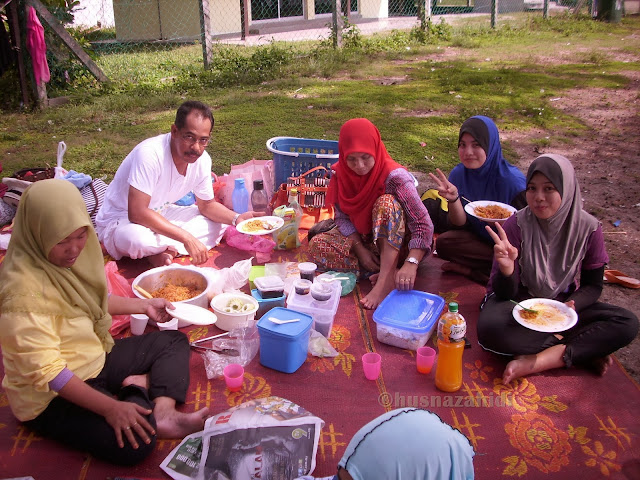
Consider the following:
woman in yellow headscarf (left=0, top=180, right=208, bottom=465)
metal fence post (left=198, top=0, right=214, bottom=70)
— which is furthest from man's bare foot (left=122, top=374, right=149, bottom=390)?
metal fence post (left=198, top=0, right=214, bottom=70)

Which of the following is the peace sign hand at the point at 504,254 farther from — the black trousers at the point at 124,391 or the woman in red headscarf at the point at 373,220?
the black trousers at the point at 124,391

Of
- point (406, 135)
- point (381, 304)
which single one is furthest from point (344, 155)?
point (406, 135)

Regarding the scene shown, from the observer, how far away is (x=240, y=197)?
15.4 ft

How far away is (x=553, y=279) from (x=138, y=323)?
7.93 ft

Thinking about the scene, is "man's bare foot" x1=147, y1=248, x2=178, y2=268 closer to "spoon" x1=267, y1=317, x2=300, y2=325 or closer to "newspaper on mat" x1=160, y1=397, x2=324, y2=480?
"spoon" x1=267, y1=317, x2=300, y2=325

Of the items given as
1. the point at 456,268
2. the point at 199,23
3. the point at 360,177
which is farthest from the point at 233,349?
the point at 199,23

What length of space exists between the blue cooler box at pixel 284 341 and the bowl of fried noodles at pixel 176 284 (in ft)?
1.95

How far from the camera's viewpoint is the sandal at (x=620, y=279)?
3.74 metres

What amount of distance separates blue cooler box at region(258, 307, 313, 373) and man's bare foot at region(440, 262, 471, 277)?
1.43 m

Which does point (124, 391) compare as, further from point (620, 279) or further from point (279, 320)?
point (620, 279)

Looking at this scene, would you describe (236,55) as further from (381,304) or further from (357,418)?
(357,418)

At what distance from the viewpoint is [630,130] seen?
279 inches

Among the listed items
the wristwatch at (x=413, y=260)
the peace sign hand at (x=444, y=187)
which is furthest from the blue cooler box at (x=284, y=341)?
the peace sign hand at (x=444, y=187)

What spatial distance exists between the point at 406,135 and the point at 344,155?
346 cm
